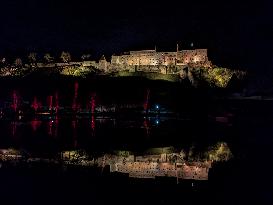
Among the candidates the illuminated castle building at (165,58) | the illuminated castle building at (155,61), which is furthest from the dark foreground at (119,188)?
the illuminated castle building at (165,58)

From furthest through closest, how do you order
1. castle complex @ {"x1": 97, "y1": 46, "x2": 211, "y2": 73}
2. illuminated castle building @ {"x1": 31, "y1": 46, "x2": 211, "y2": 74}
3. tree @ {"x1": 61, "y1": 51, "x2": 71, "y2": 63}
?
tree @ {"x1": 61, "y1": 51, "x2": 71, "y2": 63}
castle complex @ {"x1": 97, "y1": 46, "x2": 211, "y2": 73}
illuminated castle building @ {"x1": 31, "y1": 46, "x2": 211, "y2": 74}

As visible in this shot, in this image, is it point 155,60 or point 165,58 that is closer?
point 165,58

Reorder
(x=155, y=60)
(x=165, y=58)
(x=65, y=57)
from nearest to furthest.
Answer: (x=165, y=58)
(x=155, y=60)
(x=65, y=57)

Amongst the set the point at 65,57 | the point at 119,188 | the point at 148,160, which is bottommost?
the point at 119,188

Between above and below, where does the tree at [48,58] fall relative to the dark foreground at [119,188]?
above

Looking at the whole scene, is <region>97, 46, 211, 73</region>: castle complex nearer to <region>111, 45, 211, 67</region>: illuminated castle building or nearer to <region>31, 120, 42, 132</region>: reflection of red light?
<region>111, 45, 211, 67</region>: illuminated castle building

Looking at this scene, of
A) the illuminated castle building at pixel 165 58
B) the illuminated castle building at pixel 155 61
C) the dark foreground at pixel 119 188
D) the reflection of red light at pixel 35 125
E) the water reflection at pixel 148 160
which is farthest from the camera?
the illuminated castle building at pixel 165 58

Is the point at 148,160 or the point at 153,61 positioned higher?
the point at 153,61

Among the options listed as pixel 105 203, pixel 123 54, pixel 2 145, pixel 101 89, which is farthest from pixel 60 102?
pixel 105 203

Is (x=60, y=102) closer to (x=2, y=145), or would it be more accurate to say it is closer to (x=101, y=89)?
(x=101, y=89)

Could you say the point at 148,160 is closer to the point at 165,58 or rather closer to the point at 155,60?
the point at 155,60

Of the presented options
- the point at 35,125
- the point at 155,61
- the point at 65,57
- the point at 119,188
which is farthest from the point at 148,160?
the point at 65,57

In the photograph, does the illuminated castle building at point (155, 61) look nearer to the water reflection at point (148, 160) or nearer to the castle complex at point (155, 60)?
the castle complex at point (155, 60)

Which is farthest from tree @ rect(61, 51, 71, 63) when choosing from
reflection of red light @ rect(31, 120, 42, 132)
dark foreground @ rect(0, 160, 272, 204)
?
dark foreground @ rect(0, 160, 272, 204)
